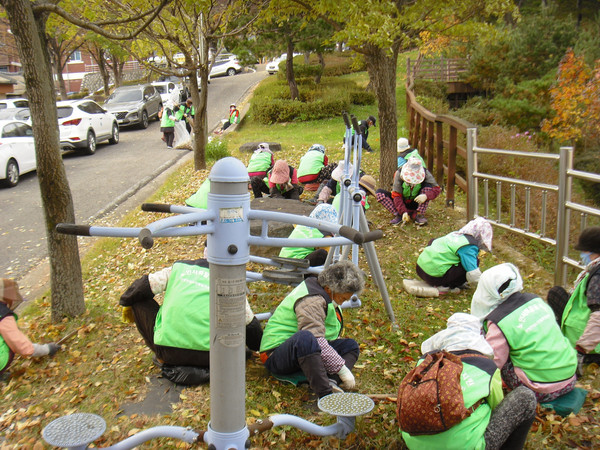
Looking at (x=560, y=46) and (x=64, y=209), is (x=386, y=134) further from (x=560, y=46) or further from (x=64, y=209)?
(x=560, y=46)

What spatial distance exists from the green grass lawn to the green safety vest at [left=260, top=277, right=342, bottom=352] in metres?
0.34

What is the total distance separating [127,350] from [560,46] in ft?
80.2

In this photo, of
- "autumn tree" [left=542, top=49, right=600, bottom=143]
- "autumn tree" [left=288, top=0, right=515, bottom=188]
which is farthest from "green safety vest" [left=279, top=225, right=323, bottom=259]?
"autumn tree" [left=542, top=49, right=600, bottom=143]

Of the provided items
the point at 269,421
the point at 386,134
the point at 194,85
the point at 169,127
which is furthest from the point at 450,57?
the point at 269,421

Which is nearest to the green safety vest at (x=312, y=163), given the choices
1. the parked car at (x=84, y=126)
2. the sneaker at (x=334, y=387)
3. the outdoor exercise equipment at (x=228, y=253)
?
the sneaker at (x=334, y=387)

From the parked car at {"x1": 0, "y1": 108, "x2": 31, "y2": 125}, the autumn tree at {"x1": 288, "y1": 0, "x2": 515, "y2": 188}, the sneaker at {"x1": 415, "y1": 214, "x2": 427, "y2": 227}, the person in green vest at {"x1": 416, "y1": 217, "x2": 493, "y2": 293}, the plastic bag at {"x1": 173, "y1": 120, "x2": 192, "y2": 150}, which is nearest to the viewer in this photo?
the person in green vest at {"x1": 416, "y1": 217, "x2": 493, "y2": 293}

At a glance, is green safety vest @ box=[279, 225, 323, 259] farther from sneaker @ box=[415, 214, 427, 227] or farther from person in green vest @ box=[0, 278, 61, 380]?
sneaker @ box=[415, 214, 427, 227]

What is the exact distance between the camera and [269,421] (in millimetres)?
2848

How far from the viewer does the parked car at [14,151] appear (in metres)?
12.3

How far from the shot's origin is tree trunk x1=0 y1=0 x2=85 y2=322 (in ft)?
15.6

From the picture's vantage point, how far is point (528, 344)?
3369 millimetres

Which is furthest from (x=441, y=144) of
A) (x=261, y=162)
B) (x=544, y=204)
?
(x=544, y=204)

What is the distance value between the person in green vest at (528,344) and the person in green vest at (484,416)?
15.4 inches

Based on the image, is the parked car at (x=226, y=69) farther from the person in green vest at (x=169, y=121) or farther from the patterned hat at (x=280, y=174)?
the patterned hat at (x=280, y=174)
